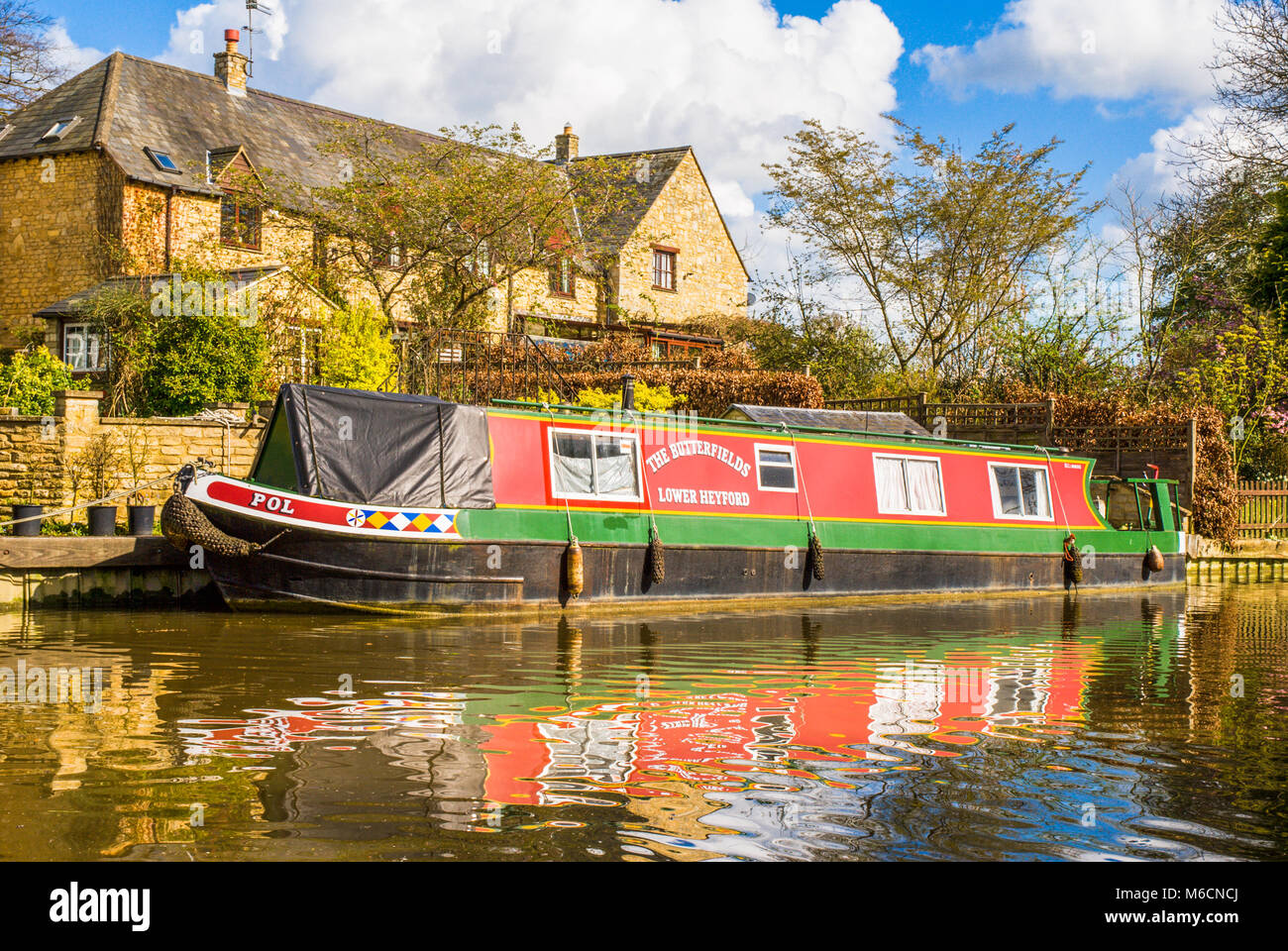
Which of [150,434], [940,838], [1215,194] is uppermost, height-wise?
[1215,194]

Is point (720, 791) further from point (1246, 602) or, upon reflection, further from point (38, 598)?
point (1246, 602)

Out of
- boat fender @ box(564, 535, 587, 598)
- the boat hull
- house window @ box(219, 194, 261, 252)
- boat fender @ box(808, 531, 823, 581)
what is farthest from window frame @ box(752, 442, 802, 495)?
house window @ box(219, 194, 261, 252)

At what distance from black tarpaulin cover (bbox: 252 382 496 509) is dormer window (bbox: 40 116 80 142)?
15.6 m

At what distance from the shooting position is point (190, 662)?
9.04 m

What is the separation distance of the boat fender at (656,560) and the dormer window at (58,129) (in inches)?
707

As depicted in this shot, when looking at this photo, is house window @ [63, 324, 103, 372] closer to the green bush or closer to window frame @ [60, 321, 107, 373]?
window frame @ [60, 321, 107, 373]

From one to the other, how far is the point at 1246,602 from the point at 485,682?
12636 mm

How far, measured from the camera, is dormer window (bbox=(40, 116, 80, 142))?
982 inches

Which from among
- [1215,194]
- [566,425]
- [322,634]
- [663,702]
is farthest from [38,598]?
[1215,194]

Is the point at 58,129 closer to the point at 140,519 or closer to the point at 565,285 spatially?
the point at 565,285

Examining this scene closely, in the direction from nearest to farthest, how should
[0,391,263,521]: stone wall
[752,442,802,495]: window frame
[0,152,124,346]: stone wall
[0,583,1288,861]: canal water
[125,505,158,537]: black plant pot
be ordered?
[0,583,1288,861]: canal water < [125,505,158,537]: black plant pot < [0,391,263,521]: stone wall < [752,442,802,495]: window frame < [0,152,124,346]: stone wall

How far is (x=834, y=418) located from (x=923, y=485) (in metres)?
2.43

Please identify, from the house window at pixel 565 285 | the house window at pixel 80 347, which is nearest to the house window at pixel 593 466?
the house window at pixel 80 347
